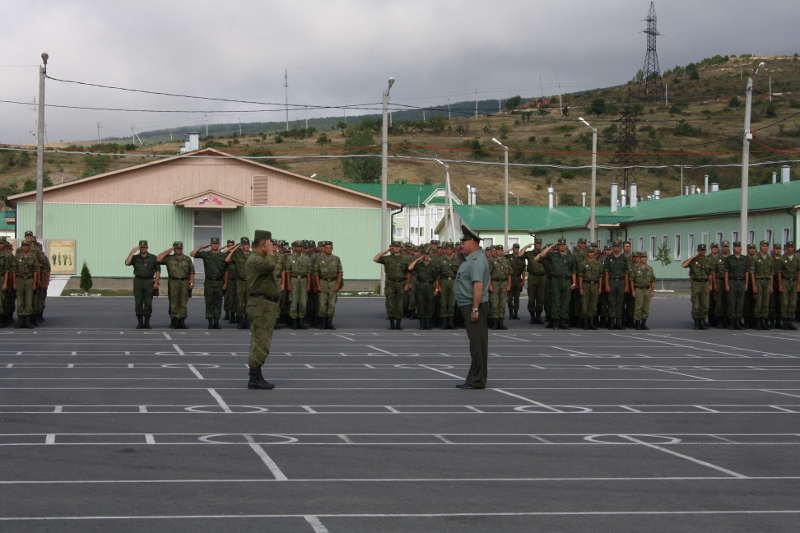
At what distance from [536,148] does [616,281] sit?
10830 centimetres

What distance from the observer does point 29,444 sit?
32.0 ft

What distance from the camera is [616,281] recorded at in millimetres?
27172

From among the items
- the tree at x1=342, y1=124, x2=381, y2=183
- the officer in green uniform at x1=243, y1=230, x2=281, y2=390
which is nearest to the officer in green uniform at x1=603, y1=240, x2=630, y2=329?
the officer in green uniform at x1=243, y1=230, x2=281, y2=390

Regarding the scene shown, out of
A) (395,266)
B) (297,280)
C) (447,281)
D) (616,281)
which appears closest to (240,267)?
(297,280)

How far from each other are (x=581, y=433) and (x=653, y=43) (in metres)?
136

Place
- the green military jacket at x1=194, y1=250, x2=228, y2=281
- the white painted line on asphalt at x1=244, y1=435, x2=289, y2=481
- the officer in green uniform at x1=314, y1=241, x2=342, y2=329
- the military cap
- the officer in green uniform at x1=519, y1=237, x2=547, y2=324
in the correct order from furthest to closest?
the officer in green uniform at x1=519, y1=237, x2=547, y2=324 → the officer in green uniform at x1=314, y1=241, x2=342, y2=329 → the green military jacket at x1=194, y1=250, x2=228, y2=281 → the military cap → the white painted line on asphalt at x1=244, y1=435, x2=289, y2=481

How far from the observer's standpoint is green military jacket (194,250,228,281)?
1012 inches

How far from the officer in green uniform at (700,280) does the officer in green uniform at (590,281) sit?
2378mm

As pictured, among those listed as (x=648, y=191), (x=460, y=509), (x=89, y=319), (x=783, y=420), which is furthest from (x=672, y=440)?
(x=648, y=191)

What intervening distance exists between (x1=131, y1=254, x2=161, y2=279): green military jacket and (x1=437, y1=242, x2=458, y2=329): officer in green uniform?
7.02m

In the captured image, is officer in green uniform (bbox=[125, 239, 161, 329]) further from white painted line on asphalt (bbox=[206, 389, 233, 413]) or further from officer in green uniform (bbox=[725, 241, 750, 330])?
officer in green uniform (bbox=[725, 241, 750, 330])

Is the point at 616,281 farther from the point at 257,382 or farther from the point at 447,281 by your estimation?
the point at 257,382

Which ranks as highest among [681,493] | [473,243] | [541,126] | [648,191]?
[541,126]

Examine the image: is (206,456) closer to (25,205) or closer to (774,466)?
(774,466)
